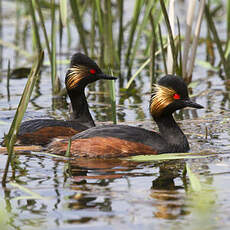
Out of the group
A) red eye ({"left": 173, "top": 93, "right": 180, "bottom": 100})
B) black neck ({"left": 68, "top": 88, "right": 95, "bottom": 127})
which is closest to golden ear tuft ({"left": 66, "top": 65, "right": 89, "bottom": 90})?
black neck ({"left": 68, "top": 88, "right": 95, "bottom": 127})

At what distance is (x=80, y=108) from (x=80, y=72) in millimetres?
525

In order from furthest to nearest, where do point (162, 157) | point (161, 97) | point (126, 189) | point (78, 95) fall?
point (78, 95)
point (161, 97)
point (162, 157)
point (126, 189)

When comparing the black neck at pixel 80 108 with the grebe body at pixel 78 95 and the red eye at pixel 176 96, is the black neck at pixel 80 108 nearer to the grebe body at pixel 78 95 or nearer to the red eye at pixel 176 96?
the grebe body at pixel 78 95

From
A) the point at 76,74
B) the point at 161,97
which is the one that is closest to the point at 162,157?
the point at 161,97

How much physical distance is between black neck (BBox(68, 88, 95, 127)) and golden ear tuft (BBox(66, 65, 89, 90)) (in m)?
0.12

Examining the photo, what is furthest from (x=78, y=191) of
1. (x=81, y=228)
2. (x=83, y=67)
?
(x=83, y=67)

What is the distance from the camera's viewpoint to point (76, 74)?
31.6 ft

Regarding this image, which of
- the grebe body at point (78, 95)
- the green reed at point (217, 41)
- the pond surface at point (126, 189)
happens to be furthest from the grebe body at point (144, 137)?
the green reed at point (217, 41)

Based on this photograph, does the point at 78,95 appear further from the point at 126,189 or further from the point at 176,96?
the point at 126,189

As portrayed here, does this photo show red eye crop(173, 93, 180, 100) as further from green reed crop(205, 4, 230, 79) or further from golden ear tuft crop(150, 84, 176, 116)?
green reed crop(205, 4, 230, 79)

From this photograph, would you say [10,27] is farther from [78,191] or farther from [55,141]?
[78,191]

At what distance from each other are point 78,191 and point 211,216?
4.79 feet

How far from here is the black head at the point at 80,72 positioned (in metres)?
9.62

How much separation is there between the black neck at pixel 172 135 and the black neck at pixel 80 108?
144 centimetres
